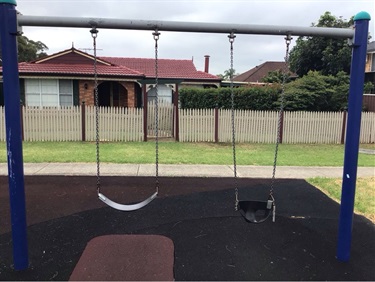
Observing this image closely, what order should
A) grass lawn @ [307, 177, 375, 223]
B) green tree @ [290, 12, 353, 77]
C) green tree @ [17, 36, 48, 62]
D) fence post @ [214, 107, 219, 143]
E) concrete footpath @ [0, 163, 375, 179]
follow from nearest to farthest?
1. grass lawn @ [307, 177, 375, 223]
2. concrete footpath @ [0, 163, 375, 179]
3. fence post @ [214, 107, 219, 143]
4. green tree @ [290, 12, 353, 77]
5. green tree @ [17, 36, 48, 62]

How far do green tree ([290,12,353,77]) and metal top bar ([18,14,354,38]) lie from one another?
2103 cm

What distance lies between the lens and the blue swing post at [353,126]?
3264mm

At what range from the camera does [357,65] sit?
3.29 metres

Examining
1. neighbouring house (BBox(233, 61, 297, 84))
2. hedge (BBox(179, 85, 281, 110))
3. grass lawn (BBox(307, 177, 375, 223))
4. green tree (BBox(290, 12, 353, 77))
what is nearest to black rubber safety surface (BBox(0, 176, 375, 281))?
grass lawn (BBox(307, 177, 375, 223))

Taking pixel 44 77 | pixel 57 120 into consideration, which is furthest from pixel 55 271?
pixel 44 77

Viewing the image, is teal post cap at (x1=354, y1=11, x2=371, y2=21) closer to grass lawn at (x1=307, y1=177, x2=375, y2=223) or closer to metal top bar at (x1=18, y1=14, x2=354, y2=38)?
metal top bar at (x1=18, y1=14, x2=354, y2=38)

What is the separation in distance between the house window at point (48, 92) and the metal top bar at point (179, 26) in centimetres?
1560

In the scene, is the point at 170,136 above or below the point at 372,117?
below

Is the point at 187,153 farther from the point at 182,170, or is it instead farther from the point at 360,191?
the point at 360,191

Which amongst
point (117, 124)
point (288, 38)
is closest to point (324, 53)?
point (117, 124)

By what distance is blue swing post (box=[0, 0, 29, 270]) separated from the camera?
2986mm

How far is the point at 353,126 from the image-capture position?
132 inches

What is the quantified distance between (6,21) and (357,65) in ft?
10.7

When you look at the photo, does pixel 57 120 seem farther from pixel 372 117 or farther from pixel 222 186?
pixel 372 117
